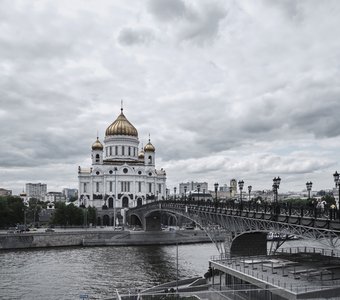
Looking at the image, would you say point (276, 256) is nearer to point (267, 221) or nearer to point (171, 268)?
point (267, 221)

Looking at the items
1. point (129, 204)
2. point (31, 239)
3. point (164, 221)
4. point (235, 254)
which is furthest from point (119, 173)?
point (235, 254)

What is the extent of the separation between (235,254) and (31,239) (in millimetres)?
40438

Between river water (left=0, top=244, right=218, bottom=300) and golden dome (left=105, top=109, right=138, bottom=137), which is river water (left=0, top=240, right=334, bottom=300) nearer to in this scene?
→ river water (left=0, top=244, right=218, bottom=300)

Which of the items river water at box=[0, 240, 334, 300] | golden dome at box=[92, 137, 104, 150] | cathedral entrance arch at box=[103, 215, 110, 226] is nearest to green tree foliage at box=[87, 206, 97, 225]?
cathedral entrance arch at box=[103, 215, 110, 226]

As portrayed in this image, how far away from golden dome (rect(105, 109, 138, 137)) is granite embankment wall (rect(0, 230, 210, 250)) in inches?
1554

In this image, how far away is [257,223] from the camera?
113 ft

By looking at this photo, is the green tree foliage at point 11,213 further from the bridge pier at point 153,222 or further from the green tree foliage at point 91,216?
the bridge pier at point 153,222

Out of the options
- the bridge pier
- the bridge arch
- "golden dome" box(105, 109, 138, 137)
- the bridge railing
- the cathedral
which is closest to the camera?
the bridge railing

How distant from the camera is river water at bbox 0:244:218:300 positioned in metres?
38.2

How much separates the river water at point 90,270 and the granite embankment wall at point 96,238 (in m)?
3.16

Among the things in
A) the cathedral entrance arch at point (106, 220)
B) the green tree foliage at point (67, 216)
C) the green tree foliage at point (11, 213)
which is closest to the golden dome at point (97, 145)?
the cathedral entrance arch at point (106, 220)

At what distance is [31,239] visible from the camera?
69500mm

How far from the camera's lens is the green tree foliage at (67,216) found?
90.3 m

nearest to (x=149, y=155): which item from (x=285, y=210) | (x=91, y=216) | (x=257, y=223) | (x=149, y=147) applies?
(x=149, y=147)
